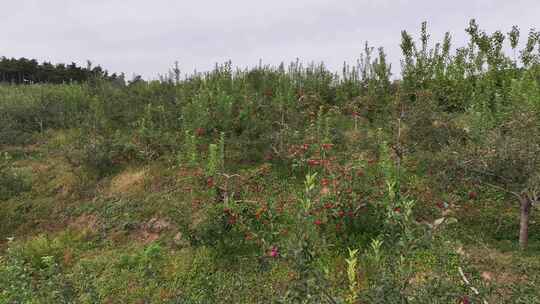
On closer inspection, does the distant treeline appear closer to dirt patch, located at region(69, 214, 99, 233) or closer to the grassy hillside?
the grassy hillside

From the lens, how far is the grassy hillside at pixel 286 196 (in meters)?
3.45

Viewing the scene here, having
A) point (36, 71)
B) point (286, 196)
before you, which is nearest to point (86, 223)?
point (286, 196)

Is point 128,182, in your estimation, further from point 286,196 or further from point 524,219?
point 524,219

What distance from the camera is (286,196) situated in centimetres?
624

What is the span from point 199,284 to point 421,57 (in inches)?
437

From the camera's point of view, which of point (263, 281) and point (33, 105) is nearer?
point (263, 281)

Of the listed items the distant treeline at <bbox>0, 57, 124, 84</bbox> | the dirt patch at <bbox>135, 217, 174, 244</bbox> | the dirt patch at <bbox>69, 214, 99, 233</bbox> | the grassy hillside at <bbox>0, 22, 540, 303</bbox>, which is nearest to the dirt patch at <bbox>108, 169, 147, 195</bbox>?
the grassy hillside at <bbox>0, 22, 540, 303</bbox>

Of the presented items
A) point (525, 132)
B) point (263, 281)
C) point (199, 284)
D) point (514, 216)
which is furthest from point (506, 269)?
point (199, 284)

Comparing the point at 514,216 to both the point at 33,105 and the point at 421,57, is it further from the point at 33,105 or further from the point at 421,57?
the point at 33,105

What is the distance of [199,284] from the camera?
450 cm

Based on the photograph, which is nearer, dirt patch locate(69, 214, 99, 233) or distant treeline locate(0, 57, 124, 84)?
dirt patch locate(69, 214, 99, 233)

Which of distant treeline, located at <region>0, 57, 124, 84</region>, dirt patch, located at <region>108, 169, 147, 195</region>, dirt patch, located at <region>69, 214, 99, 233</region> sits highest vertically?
distant treeline, located at <region>0, 57, 124, 84</region>

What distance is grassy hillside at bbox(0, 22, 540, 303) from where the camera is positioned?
3449mm

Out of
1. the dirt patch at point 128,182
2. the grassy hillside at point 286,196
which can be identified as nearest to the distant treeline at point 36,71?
the grassy hillside at point 286,196
